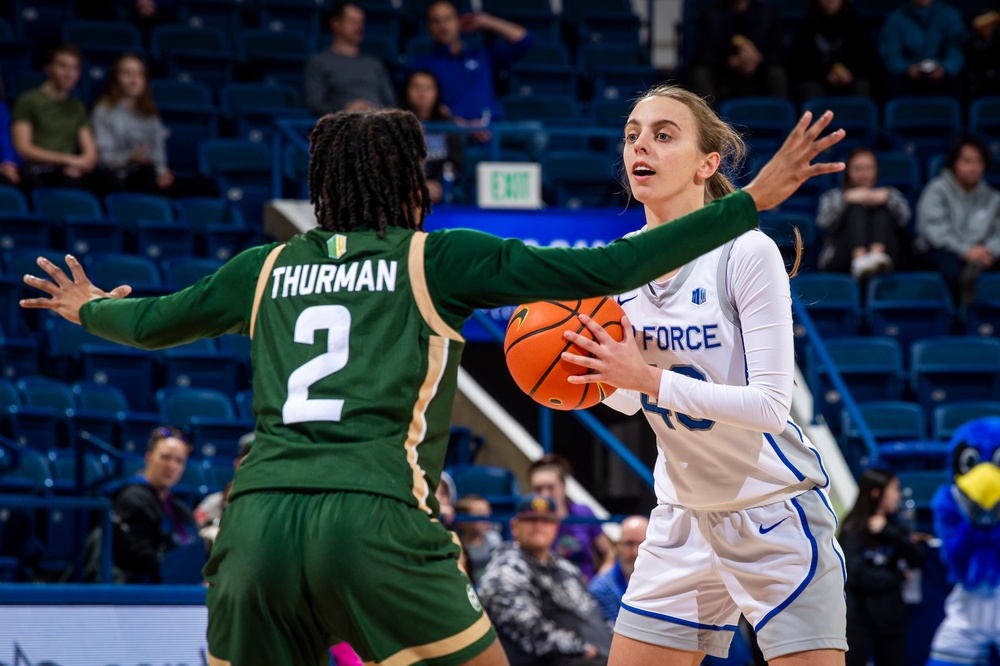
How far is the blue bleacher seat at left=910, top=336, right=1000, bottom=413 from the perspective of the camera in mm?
10102

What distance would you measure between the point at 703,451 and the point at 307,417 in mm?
1141

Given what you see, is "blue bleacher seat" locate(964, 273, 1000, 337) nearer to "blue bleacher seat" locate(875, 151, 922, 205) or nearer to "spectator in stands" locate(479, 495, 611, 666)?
"blue bleacher seat" locate(875, 151, 922, 205)

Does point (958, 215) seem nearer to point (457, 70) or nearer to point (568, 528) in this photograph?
point (457, 70)

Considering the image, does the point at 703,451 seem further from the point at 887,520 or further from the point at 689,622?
the point at 887,520

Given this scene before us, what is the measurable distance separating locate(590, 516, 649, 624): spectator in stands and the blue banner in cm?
333

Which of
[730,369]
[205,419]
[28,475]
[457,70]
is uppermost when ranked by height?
[457,70]

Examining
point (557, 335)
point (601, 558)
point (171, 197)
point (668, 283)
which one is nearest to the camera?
point (557, 335)

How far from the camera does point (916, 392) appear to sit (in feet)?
33.3

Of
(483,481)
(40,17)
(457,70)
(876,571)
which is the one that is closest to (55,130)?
(40,17)

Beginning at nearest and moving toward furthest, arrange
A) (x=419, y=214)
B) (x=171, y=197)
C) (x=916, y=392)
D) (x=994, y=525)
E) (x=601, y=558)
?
1. (x=419, y=214)
2. (x=994, y=525)
3. (x=601, y=558)
4. (x=916, y=392)
5. (x=171, y=197)

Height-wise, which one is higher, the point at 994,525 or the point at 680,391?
the point at 680,391

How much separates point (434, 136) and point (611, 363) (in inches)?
326

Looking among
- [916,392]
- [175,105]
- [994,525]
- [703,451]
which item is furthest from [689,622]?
[175,105]

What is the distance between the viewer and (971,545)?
24.7ft
